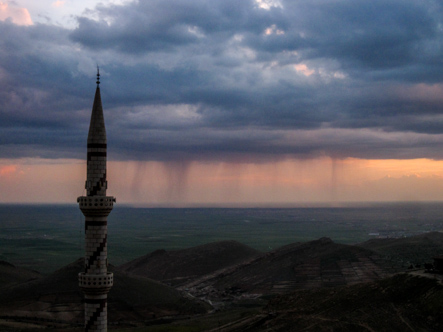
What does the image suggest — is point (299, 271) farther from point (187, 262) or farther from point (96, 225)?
point (96, 225)

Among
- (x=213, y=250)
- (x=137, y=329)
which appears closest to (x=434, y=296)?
(x=137, y=329)

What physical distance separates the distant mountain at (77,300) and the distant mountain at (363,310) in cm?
2880

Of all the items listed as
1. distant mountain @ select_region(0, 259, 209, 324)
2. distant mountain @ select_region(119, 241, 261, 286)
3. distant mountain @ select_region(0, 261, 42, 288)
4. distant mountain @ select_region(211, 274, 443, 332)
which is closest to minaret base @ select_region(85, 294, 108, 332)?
distant mountain @ select_region(211, 274, 443, 332)

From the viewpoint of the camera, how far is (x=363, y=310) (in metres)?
75.9

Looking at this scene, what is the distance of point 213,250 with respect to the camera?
194 metres

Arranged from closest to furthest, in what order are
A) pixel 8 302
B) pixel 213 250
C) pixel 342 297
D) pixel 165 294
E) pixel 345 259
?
pixel 342 297 → pixel 8 302 → pixel 165 294 → pixel 345 259 → pixel 213 250

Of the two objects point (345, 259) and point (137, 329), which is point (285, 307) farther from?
point (345, 259)

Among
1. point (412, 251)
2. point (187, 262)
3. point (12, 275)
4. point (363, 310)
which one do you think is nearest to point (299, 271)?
point (412, 251)

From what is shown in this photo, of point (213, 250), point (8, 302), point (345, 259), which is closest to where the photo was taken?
point (8, 302)

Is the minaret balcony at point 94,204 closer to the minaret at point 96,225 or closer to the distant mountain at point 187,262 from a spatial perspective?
the minaret at point 96,225

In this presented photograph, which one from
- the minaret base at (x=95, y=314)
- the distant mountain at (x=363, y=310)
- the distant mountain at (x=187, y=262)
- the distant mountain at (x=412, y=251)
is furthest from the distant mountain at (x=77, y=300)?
the minaret base at (x=95, y=314)

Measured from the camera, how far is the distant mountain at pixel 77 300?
102m

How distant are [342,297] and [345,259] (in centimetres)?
6797

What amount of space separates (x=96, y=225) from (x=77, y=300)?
2991 inches
